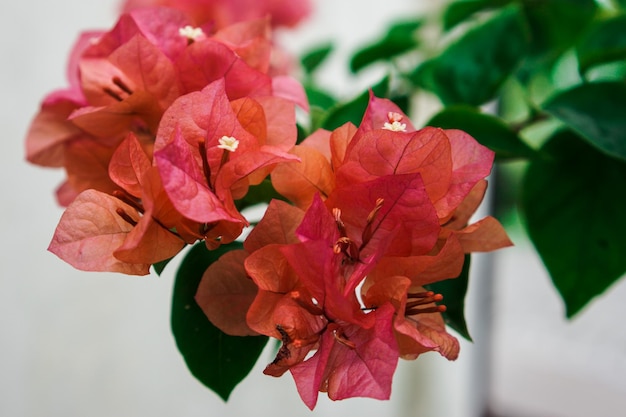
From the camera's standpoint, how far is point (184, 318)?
0.31 meters

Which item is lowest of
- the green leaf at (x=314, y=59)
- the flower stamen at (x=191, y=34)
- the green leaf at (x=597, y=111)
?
the green leaf at (x=314, y=59)

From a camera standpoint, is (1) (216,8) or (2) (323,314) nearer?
(2) (323,314)

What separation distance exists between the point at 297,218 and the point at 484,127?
0.17 metres

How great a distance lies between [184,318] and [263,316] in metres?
0.07

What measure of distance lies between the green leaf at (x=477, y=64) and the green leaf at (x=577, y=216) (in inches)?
2.7

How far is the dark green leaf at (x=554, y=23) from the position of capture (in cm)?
51

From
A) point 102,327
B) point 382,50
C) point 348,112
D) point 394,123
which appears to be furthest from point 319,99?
point 102,327

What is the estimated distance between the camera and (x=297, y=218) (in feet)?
0.89

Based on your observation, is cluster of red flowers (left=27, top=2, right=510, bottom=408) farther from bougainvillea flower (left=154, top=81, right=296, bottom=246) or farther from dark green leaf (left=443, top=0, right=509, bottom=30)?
dark green leaf (left=443, top=0, right=509, bottom=30)

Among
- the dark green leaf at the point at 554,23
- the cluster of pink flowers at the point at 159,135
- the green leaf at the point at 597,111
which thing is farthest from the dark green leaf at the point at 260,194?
the dark green leaf at the point at 554,23

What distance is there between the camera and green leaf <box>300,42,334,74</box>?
0.70 metres

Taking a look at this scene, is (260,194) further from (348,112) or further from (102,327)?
(102,327)

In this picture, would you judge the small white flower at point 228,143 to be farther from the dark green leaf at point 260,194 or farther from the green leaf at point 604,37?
the green leaf at point 604,37

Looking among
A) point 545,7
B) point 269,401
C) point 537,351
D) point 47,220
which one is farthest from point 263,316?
point 537,351
